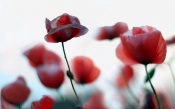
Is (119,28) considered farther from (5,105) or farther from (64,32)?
(5,105)

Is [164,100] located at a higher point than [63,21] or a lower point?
lower

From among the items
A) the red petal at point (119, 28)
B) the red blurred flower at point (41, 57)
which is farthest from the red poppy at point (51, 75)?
the red petal at point (119, 28)

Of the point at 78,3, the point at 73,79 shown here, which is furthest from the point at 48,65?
the point at 78,3

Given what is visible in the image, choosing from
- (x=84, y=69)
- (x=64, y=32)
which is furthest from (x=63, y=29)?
(x=84, y=69)

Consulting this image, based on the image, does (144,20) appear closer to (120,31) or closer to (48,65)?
(120,31)

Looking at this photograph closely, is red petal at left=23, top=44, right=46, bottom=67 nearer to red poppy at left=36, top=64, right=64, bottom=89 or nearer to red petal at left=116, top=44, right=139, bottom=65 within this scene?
red poppy at left=36, top=64, right=64, bottom=89

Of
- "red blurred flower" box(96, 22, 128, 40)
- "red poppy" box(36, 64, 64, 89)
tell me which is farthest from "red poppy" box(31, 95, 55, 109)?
"red blurred flower" box(96, 22, 128, 40)
